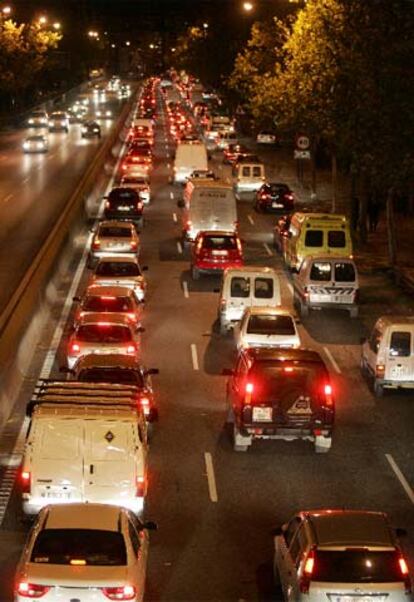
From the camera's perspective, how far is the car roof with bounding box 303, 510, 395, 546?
13.6 meters

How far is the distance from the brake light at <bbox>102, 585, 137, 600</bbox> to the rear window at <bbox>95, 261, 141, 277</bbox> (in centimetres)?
2174

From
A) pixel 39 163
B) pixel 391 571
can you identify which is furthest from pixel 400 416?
pixel 39 163

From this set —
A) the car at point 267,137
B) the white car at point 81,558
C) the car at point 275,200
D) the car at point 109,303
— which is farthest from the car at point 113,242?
the car at point 267,137

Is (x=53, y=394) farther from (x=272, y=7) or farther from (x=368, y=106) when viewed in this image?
(x=272, y=7)

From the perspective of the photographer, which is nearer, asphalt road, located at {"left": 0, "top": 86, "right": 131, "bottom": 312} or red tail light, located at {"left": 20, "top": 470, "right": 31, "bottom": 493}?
red tail light, located at {"left": 20, "top": 470, "right": 31, "bottom": 493}

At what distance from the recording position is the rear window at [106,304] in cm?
2966

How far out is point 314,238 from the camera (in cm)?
3900

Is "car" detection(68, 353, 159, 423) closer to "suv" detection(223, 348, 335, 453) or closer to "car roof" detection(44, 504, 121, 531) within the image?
"suv" detection(223, 348, 335, 453)

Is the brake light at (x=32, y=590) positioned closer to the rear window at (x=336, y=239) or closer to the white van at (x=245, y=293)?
the white van at (x=245, y=293)

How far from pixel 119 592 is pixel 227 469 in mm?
8062

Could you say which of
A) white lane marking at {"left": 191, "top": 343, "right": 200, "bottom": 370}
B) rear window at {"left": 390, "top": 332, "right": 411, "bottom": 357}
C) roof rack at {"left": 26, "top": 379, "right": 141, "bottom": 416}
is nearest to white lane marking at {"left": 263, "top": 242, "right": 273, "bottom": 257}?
white lane marking at {"left": 191, "top": 343, "right": 200, "bottom": 370}

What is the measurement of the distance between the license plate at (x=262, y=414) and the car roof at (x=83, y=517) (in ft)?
22.7

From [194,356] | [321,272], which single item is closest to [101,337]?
[194,356]

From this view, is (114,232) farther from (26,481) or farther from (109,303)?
(26,481)
